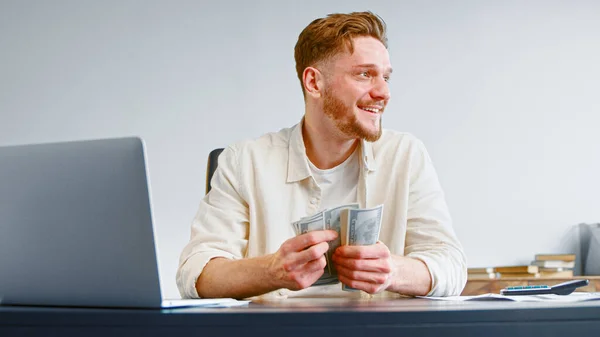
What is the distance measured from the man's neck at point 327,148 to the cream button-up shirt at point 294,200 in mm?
41

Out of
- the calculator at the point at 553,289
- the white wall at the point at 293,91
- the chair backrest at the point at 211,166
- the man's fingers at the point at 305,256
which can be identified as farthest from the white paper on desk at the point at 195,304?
the white wall at the point at 293,91

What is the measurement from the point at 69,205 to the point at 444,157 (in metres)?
3.36

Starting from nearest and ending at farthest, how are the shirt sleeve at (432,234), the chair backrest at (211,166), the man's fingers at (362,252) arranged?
the man's fingers at (362,252) < the shirt sleeve at (432,234) < the chair backrest at (211,166)

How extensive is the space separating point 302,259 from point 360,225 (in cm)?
13

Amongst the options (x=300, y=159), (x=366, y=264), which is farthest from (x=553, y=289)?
(x=300, y=159)

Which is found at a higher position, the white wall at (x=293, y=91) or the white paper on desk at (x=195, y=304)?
the white wall at (x=293, y=91)

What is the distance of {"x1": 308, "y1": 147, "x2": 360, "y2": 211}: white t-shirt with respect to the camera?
6.36 feet

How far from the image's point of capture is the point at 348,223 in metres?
1.42

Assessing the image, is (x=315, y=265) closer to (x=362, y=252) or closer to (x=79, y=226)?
(x=362, y=252)

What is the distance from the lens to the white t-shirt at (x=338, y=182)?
76.4 inches

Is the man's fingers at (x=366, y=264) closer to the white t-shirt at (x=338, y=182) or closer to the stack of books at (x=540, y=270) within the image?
the white t-shirt at (x=338, y=182)

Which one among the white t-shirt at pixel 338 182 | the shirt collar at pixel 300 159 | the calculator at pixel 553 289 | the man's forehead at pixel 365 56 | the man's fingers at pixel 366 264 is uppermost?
the man's forehead at pixel 365 56

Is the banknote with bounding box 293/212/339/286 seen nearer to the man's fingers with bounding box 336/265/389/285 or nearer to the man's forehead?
the man's fingers with bounding box 336/265/389/285

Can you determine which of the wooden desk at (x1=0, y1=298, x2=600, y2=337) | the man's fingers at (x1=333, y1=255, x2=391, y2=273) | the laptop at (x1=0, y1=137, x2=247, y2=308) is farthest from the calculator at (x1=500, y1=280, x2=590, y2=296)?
the laptop at (x1=0, y1=137, x2=247, y2=308)
